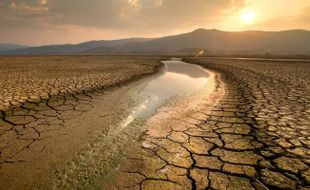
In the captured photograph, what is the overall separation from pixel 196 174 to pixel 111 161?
1.19 metres

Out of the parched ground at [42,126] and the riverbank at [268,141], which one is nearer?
the riverbank at [268,141]

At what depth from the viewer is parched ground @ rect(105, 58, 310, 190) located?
2.17m

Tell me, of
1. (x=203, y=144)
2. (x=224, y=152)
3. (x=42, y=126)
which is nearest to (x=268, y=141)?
(x=224, y=152)

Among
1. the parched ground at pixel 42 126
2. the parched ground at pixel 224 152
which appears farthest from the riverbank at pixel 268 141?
the parched ground at pixel 42 126

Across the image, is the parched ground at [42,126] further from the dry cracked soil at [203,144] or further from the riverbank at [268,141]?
the riverbank at [268,141]

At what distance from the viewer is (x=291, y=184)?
208 cm

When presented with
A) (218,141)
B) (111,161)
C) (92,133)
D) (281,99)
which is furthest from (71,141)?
(281,99)

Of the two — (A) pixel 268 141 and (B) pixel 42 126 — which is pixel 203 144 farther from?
(B) pixel 42 126

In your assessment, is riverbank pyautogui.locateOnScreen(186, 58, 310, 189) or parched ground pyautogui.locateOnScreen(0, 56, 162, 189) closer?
riverbank pyautogui.locateOnScreen(186, 58, 310, 189)

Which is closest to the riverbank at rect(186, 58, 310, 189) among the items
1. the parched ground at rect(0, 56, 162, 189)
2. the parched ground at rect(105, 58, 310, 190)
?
the parched ground at rect(105, 58, 310, 190)

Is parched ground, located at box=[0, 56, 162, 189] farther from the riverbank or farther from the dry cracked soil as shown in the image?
the riverbank

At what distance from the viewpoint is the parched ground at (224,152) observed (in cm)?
217

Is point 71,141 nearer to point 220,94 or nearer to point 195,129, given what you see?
point 195,129

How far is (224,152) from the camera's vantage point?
111 inches
